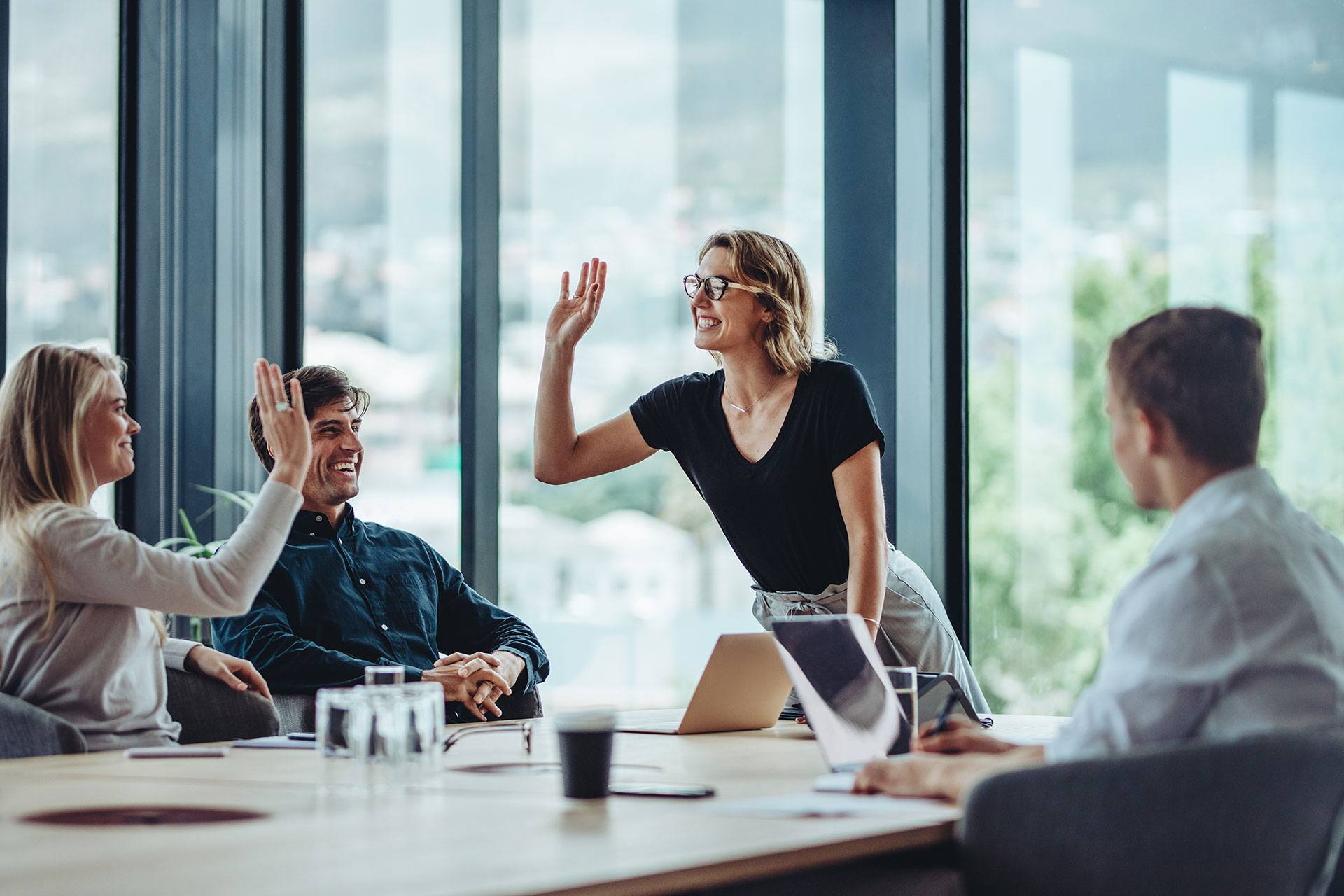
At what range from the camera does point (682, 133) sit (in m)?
7.70

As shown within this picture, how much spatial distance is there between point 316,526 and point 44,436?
32.2 inches

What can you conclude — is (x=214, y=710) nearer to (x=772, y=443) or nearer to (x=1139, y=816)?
(x=772, y=443)

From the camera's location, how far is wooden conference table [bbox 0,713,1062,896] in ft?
3.85

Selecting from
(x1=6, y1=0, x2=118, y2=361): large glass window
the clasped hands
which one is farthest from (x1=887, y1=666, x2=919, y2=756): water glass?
(x1=6, y1=0, x2=118, y2=361): large glass window

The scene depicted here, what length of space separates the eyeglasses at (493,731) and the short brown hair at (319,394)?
907mm

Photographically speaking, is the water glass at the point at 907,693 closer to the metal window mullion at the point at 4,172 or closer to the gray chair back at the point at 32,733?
the gray chair back at the point at 32,733

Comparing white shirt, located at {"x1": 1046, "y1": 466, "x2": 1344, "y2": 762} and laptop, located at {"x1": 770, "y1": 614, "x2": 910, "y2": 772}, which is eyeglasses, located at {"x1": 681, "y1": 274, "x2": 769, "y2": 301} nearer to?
laptop, located at {"x1": 770, "y1": 614, "x2": 910, "y2": 772}

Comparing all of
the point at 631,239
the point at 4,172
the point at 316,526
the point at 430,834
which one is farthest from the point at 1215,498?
the point at 631,239

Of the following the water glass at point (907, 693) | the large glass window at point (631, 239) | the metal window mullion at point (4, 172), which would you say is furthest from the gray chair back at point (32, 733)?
the large glass window at point (631, 239)

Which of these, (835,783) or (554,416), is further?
(554,416)

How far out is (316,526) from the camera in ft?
10.4

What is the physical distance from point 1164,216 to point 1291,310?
16.3 inches

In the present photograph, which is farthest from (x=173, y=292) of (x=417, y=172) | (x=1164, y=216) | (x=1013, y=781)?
(x=1013, y=781)

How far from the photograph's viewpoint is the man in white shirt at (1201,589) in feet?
4.89
